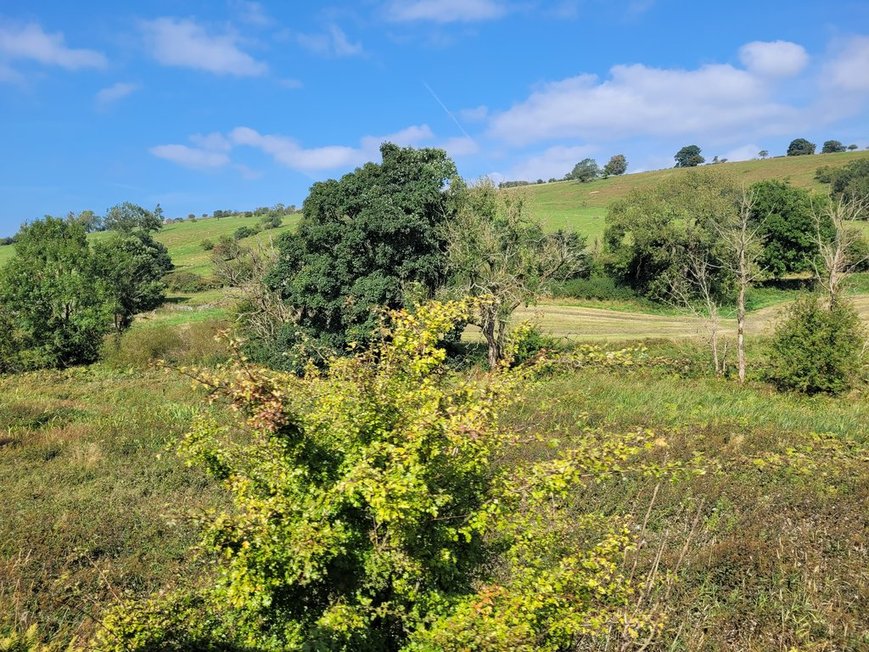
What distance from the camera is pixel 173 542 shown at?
414 inches

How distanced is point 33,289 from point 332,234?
66.7 feet

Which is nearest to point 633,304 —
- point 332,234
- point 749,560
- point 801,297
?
point 801,297

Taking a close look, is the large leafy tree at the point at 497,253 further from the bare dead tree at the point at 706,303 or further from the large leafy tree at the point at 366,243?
the bare dead tree at the point at 706,303

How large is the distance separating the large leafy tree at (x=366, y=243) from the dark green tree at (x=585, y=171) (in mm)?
83151

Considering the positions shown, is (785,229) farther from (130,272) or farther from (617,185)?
(130,272)

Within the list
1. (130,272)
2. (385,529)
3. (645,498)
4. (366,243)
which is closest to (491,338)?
(366,243)

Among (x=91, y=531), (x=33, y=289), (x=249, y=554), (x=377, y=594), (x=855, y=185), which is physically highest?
(x=855, y=185)

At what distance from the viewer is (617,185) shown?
298 feet

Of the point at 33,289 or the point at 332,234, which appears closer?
the point at 332,234

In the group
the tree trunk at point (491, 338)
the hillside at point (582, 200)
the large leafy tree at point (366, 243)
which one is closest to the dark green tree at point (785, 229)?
the hillside at point (582, 200)

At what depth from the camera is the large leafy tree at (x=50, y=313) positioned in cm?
3069

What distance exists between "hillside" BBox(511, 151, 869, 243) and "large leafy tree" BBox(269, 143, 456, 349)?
136 ft

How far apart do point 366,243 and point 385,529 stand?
20946 millimetres

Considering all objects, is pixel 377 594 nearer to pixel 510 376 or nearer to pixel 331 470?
pixel 331 470
